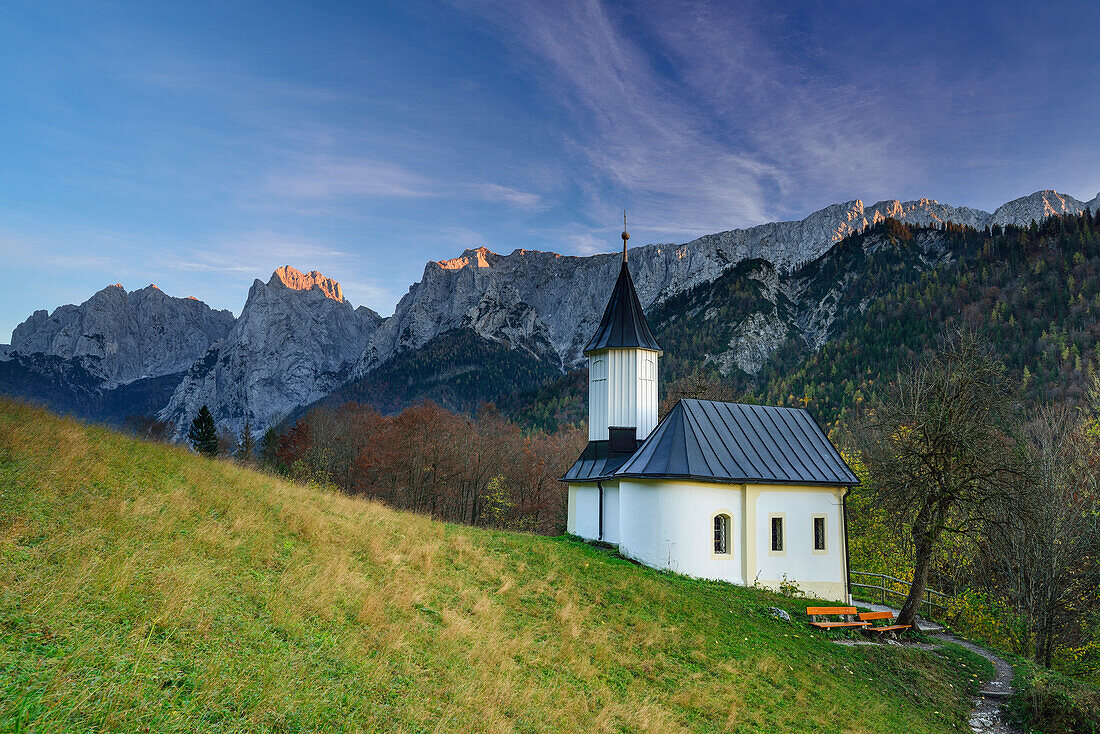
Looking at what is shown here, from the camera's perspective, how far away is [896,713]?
479 inches

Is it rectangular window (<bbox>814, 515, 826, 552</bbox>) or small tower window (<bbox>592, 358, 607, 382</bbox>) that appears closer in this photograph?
rectangular window (<bbox>814, 515, 826, 552</bbox>)

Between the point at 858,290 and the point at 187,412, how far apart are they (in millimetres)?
211073

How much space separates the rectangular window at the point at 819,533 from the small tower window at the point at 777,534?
1913mm

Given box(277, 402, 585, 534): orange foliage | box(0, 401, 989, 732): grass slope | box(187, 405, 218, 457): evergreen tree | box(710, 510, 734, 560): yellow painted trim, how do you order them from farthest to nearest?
box(277, 402, 585, 534): orange foliage → box(187, 405, 218, 457): evergreen tree → box(710, 510, 734, 560): yellow painted trim → box(0, 401, 989, 732): grass slope

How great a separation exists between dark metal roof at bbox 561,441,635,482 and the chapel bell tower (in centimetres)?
32

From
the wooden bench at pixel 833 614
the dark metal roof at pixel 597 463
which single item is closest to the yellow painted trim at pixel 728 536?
the wooden bench at pixel 833 614

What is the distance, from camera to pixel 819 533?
2370cm

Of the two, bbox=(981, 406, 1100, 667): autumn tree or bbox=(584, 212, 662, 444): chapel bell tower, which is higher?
bbox=(584, 212, 662, 444): chapel bell tower

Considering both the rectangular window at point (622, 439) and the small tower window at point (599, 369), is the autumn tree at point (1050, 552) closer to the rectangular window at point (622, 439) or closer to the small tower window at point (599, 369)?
the rectangular window at point (622, 439)

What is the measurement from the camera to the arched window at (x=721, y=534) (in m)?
21.6

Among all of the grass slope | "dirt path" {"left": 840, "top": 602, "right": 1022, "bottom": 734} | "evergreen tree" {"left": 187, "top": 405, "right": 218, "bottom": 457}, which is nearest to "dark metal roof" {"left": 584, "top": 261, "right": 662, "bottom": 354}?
the grass slope

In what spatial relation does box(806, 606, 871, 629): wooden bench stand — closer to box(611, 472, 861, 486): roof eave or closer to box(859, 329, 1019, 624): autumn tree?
box(859, 329, 1019, 624): autumn tree

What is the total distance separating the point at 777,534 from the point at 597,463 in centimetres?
844

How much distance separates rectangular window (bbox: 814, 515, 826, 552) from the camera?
77.2 ft
